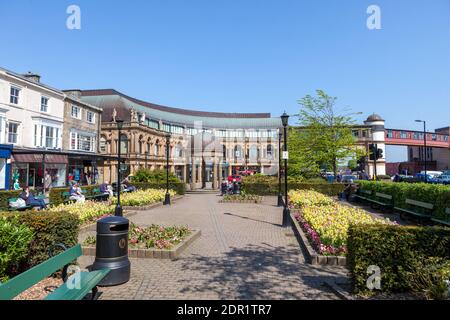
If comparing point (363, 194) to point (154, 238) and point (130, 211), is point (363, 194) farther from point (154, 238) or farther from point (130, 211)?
point (154, 238)

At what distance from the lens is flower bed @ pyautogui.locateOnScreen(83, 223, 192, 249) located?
8.80 m

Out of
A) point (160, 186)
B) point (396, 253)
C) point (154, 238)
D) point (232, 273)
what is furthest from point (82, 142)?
point (396, 253)

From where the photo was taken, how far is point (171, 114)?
77750 millimetres

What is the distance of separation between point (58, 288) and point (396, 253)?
5.50 meters

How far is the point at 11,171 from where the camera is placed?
95.5ft

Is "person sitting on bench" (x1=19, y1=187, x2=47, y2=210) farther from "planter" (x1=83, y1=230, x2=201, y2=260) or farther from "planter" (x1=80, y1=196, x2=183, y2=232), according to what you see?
"planter" (x1=83, y1=230, x2=201, y2=260)

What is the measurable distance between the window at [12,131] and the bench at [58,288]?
2991cm

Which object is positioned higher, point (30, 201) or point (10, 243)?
point (10, 243)

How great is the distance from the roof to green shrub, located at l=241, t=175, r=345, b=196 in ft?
118

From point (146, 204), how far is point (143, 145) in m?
41.0

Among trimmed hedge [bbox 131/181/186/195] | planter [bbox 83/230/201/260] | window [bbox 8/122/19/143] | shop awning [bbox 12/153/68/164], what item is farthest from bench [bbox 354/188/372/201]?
window [bbox 8/122/19/143]

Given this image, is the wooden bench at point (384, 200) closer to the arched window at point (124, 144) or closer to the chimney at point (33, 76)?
the chimney at point (33, 76)
